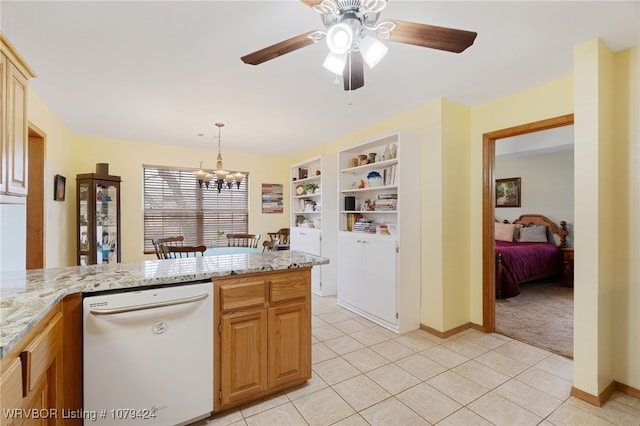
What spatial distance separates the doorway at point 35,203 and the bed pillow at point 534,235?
722 centimetres

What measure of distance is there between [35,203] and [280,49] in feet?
11.0

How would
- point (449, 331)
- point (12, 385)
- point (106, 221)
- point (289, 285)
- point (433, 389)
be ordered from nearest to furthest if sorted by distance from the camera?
point (12, 385) < point (289, 285) < point (433, 389) < point (449, 331) < point (106, 221)

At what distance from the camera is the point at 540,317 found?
3.47 m

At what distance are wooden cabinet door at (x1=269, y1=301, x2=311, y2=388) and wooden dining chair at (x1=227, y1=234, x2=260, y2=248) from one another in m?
2.78

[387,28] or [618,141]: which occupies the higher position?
[387,28]

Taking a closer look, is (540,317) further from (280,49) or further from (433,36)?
(280,49)

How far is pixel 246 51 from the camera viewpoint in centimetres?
210

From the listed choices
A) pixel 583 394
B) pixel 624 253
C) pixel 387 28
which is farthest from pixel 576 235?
pixel 387 28

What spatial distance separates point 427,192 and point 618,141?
1481 millimetres

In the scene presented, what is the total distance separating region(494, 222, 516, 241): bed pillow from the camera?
5.52 metres

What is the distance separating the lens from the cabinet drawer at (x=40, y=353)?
1.00 metres

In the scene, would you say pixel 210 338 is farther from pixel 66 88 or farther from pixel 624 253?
pixel 624 253

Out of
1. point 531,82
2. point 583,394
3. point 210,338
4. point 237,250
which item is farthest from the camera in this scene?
point 237,250

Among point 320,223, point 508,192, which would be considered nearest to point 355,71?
point 320,223
